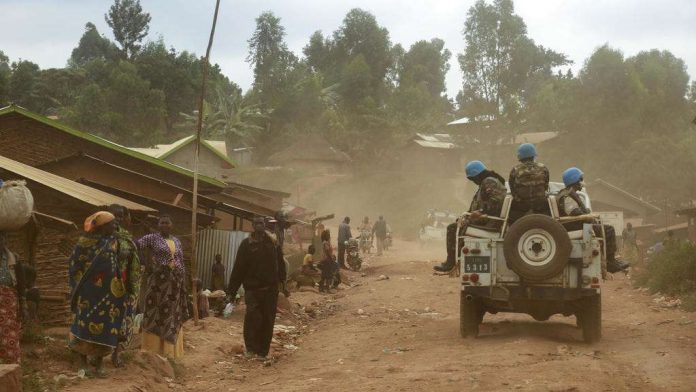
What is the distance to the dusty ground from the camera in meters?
8.29

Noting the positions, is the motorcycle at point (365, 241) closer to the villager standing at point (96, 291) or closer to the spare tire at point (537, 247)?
the spare tire at point (537, 247)

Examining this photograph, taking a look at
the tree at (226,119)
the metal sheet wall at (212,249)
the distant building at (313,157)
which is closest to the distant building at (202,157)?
the metal sheet wall at (212,249)

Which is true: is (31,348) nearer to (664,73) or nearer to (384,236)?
(384,236)

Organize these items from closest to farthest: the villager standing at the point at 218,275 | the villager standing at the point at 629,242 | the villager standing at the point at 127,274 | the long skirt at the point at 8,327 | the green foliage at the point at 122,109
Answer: the long skirt at the point at 8,327
the villager standing at the point at 127,274
the villager standing at the point at 218,275
the villager standing at the point at 629,242
the green foliage at the point at 122,109

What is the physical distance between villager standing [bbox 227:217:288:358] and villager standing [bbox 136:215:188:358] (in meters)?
0.99

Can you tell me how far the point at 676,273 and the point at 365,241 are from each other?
20.5 meters

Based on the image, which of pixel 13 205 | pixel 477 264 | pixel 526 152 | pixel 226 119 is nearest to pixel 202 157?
pixel 226 119

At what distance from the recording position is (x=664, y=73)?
6531cm

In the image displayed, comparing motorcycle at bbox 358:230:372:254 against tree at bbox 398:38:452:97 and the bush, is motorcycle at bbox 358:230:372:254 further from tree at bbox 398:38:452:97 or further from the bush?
tree at bbox 398:38:452:97

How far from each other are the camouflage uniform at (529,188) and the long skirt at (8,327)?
20.3 ft

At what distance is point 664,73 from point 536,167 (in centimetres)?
5844

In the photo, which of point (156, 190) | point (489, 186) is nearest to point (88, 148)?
point (156, 190)

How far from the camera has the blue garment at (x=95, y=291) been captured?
27.8ft

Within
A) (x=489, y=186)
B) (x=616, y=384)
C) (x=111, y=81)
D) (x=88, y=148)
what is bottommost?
(x=616, y=384)
